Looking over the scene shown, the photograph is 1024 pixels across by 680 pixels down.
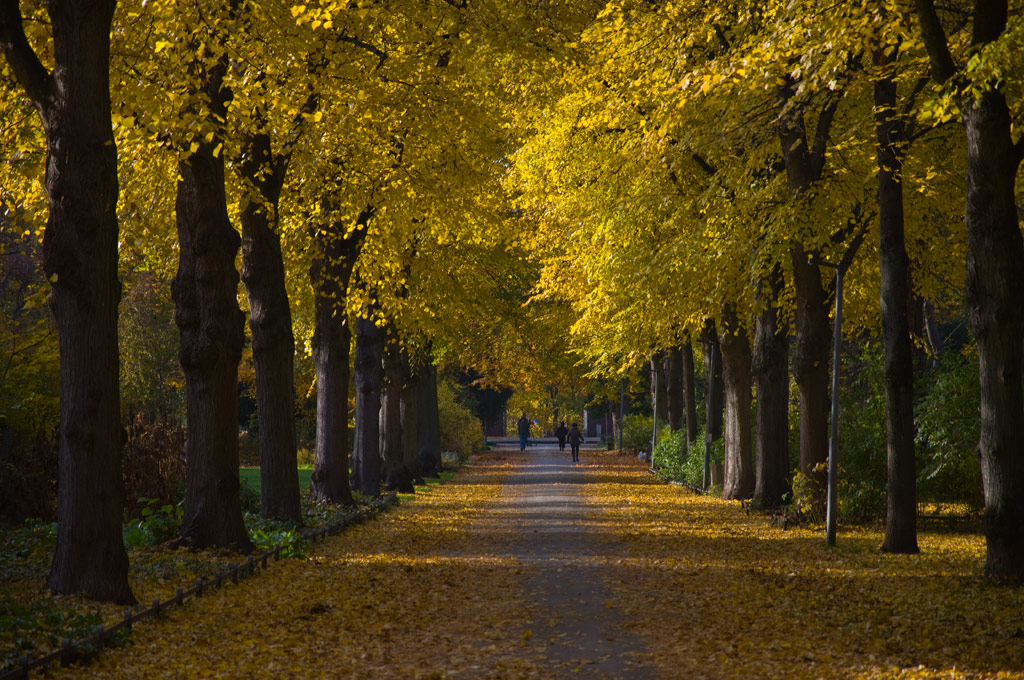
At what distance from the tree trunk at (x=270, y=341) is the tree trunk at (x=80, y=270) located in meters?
6.57

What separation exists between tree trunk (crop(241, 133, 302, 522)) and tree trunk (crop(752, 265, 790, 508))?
8.57 m

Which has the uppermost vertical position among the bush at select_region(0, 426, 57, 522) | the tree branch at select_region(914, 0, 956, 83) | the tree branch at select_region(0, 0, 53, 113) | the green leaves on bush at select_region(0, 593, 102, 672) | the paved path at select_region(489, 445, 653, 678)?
the tree branch at select_region(914, 0, 956, 83)

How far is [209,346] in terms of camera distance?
46.8 feet

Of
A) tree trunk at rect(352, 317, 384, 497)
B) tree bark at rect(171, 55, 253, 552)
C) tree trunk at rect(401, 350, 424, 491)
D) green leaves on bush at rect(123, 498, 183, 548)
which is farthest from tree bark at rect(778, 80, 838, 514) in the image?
tree trunk at rect(401, 350, 424, 491)

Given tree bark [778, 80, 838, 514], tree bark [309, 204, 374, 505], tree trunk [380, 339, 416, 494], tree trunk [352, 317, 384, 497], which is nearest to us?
tree bark [778, 80, 838, 514]

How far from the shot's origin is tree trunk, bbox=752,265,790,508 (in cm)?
2109

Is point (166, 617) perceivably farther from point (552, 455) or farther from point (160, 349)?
point (552, 455)

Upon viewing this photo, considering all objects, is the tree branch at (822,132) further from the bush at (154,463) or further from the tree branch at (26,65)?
the bush at (154,463)

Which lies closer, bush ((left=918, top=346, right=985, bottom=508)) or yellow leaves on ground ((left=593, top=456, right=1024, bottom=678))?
yellow leaves on ground ((left=593, top=456, right=1024, bottom=678))

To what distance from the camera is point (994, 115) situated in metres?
11.9

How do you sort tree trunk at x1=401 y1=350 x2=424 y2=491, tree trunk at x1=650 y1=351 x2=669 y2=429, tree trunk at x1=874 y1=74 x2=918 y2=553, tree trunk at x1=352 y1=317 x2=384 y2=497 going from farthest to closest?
tree trunk at x1=650 y1=351 x2=669 y2=429
tree trunk at x1=401 y1=350 x2=424 y2=491
tree trunk at x1=352 y1=317 x2=384 y2=497
tree trunk at x1=874 y1=74 x2=918 y2=553

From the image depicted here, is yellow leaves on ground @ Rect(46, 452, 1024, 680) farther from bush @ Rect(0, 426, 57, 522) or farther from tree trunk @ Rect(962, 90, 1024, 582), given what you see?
bush @ Rect(0, 426, 57, 522)

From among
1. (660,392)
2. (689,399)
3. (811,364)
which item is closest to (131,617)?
(811,364)

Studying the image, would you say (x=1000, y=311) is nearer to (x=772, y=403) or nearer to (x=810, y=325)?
(x=810, y=325)
